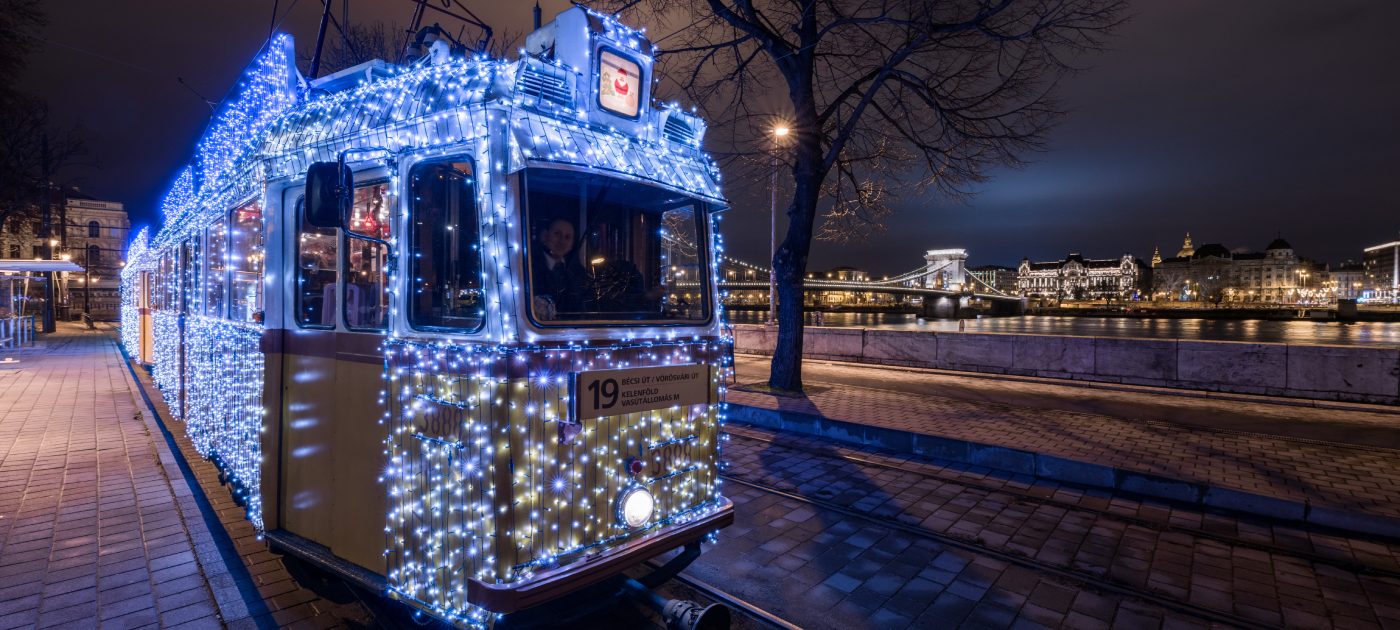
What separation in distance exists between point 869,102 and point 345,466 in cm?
1036

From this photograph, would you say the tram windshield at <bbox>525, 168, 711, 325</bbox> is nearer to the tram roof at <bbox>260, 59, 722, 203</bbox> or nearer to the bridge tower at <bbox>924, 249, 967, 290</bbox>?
the tram roof at <bbox>260, 59, 722, 203</bbox>

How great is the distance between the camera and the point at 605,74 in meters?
3.27

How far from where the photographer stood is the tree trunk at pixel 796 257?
1109cm

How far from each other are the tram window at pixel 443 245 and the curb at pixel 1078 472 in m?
6.24

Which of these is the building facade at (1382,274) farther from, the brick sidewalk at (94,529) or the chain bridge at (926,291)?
the brick sidewalk at (94,529)

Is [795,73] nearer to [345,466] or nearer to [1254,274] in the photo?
[345,466]

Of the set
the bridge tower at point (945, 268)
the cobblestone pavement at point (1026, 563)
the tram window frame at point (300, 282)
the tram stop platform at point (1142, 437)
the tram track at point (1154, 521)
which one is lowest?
the cobblestone pavement at point (1026, 563)

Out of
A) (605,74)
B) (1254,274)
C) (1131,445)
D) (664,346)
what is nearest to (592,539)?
(664,346)

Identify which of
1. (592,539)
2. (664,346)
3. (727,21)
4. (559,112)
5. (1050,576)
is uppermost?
(727,21)

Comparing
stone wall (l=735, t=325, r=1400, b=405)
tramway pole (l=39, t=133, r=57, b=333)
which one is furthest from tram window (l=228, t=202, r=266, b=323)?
tramway pole (l=39, t=133, r=57, b=333)

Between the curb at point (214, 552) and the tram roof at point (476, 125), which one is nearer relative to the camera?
the tram roof at point (476, 125)

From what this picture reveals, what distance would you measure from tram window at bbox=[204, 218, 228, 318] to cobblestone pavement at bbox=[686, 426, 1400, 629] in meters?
4.73

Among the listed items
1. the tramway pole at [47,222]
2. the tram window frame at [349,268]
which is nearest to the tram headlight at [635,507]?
the tram window frame at [349,268]

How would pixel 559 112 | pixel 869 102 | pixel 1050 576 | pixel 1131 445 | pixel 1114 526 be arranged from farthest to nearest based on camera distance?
→ 1. pixel 869 102
2. pixel 1131 445
3. pixel 1114 526
4. pixel 1050 576
5. pixel 559 112
